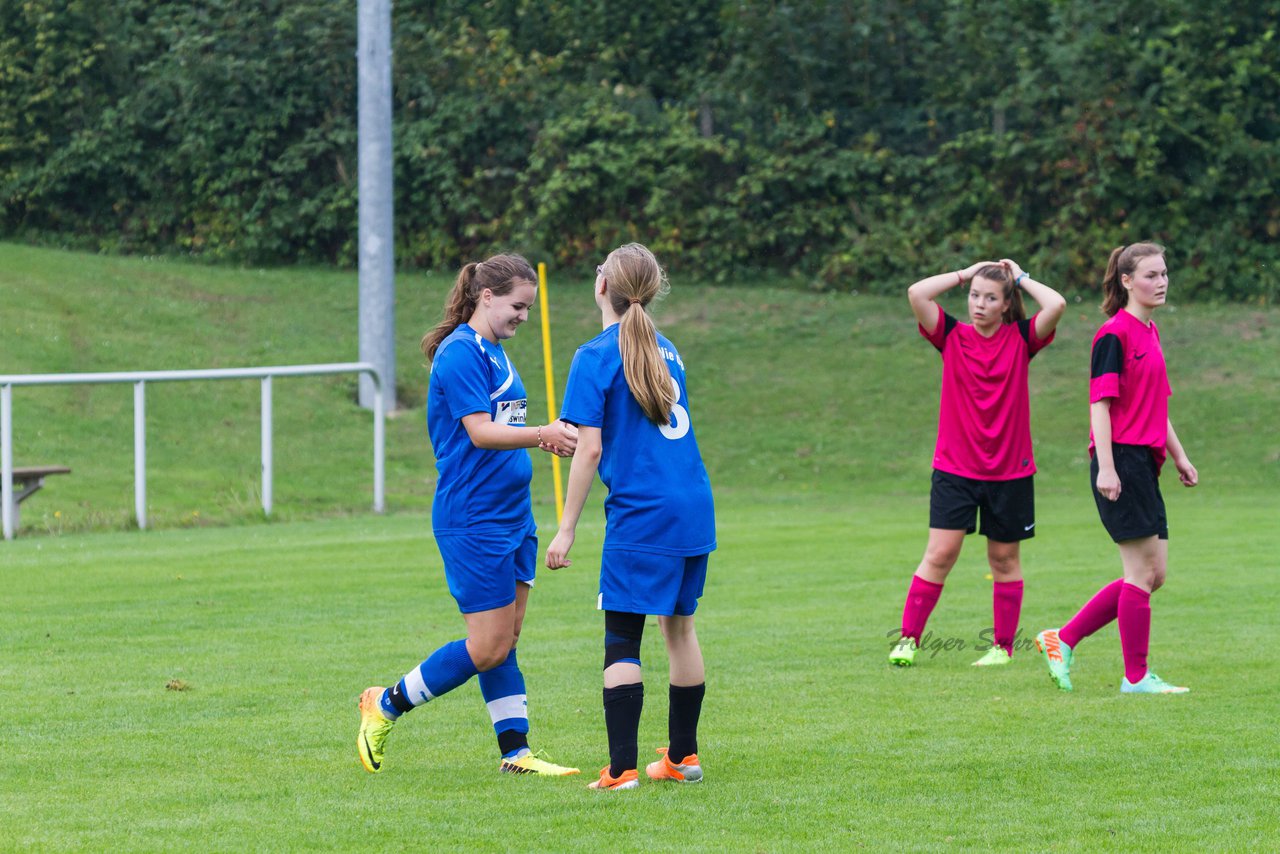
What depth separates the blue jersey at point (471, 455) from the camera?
553cm

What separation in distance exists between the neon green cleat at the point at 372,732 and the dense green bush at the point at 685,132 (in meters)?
20.4

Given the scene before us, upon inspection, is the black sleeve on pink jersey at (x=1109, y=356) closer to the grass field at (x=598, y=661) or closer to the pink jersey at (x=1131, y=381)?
the pink jersey at (x=1131, y=381)

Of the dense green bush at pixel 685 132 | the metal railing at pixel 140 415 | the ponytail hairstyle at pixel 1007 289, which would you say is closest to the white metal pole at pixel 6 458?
the metal railing at pixel 140 415

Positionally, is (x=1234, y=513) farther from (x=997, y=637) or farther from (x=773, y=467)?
(x=997, y=637)

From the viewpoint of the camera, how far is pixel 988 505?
777 cm

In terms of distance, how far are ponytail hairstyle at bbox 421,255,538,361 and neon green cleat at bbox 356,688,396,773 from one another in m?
1.19

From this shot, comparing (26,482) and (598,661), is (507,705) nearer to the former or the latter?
(598,661)

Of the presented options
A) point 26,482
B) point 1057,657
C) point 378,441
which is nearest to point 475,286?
point 1057,657

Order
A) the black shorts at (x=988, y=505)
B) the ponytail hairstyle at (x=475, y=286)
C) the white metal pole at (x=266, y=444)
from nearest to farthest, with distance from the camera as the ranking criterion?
1. the ponytail hairstyle at (x=475, y=286)
2. the black shorts at (x=988, y=505)
3. the white metal pole at (x=266, y=444)

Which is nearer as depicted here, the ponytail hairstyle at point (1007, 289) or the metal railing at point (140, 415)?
the ponytail hairstyle at point (1007, 289)

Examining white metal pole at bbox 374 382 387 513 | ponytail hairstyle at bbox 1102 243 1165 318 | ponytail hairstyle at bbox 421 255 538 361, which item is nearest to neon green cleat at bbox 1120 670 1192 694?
ponytail hairstyle at bbox 1102 243 1165 318

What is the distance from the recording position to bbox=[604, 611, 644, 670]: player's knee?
17.7ft

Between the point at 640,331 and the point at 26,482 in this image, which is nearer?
the point at 640,331

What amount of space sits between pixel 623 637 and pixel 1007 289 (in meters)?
3.08
